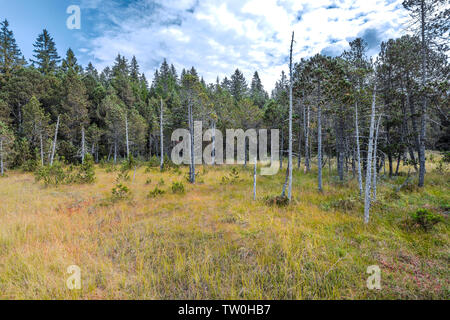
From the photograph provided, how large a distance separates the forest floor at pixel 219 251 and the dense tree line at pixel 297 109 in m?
3.13

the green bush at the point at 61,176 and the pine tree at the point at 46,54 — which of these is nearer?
the green bush at the point at 61,176

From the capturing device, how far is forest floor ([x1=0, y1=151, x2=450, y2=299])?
10.7 feet

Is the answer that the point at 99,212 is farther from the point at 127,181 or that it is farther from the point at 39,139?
the point at 39,139

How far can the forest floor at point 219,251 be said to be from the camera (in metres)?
3.27

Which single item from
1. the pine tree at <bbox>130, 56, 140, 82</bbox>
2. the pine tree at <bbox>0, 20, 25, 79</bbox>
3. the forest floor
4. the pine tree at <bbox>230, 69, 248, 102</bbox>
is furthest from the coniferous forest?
the pine tree at <bbox>130, 56, 140, 82</bbox>

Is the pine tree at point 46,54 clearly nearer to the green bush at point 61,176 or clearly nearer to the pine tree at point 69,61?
the pine tree at point 69,61

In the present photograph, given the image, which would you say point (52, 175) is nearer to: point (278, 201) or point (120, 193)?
point (120, 193)

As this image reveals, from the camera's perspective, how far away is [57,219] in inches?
250

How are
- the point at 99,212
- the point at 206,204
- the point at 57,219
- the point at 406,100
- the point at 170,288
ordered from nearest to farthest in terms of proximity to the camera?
the point at 170,288
the point at 57,219
the point at 99,212
the point at 206,204
the point at 406,100

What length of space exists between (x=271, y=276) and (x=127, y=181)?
14549 millimetres

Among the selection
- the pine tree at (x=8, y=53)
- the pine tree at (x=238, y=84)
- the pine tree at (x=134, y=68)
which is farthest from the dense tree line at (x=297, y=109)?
the pine tree at (x=134, y=68)

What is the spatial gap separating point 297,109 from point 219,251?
57.6 feet
